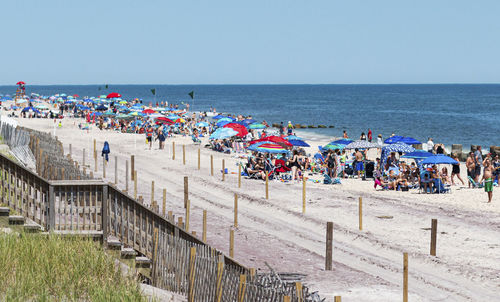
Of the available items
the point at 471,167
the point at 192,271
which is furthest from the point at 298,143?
the point at 192,271

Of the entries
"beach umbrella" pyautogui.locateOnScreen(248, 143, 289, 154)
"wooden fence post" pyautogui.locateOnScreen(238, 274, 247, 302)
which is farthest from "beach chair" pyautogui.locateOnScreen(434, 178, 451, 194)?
"wooden fence post" pyautogui.locateOnScreen(238, 274, 247, 302)

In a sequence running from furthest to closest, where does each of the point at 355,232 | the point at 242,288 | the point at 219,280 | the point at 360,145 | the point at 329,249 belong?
the point at 360,145 → the point at 355,232 → the point at 329,249 → the point at 219,280 → the point at 242,288

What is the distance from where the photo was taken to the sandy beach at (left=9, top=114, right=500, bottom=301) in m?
14.5

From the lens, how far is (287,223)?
20.7m

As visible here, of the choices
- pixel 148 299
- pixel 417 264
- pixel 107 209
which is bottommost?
pixel 417 264

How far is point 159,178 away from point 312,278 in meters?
16.0

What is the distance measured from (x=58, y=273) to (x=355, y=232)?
1071 centimetres

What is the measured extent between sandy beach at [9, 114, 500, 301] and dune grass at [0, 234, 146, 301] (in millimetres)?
4735

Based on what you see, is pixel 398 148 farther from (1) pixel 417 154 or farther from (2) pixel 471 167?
(2) pixel 471 167

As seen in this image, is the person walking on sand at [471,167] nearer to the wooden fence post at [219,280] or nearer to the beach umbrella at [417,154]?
the beach umbrella at [417,154]

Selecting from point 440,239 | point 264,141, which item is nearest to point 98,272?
point 440,239

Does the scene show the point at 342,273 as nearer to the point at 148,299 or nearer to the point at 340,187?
the point at 148,299

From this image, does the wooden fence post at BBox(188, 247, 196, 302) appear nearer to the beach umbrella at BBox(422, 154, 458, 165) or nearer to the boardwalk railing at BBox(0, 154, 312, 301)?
the boardwalk railing at BBox(0, 154, 312, 301)

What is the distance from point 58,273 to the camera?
10.5 m
